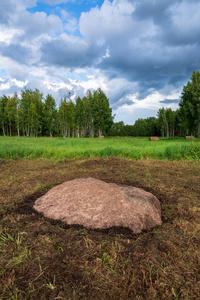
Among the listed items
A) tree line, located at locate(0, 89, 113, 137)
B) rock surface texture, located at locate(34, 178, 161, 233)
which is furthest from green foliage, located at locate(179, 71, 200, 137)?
rock surface texture, located at locate(34, 178, 161, 233)

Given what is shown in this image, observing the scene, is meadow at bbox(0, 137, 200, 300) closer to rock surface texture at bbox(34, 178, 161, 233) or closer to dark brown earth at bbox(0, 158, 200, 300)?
dark brown earth at bbox(0, 158, 200, 300)

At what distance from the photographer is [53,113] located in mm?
47188

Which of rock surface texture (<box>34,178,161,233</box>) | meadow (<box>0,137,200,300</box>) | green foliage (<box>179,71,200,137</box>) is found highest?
green foliage (<box>179,71,200,137</box>)

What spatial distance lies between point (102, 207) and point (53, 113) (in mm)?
48006

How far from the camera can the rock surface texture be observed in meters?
2.33

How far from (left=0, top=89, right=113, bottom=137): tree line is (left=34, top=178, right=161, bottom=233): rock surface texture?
4130 cm

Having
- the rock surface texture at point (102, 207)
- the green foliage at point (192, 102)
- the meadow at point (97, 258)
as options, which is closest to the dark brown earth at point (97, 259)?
the meadow at point (97, 258)

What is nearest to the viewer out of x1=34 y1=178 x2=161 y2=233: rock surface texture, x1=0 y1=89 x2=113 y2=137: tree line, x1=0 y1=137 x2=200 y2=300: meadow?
x1=0 y1=137 x2=200 y2=300: meadow

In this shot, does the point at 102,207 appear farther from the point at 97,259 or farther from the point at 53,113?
the point at 53,113

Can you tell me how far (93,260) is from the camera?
1.66 m

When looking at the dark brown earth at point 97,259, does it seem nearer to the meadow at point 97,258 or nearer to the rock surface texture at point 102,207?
the meadow at point 97,258

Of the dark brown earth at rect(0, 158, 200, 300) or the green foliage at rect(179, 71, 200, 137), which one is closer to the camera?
the dark brown earth at rect(0, 158, 200, 300)

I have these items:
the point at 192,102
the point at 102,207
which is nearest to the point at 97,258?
the point at 102,207

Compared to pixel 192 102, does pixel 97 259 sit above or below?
below
